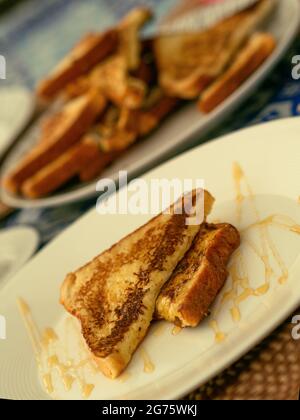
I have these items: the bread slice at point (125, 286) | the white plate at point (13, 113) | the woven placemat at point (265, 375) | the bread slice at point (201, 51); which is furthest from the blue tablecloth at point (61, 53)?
the woven placemat at point (265, 375)

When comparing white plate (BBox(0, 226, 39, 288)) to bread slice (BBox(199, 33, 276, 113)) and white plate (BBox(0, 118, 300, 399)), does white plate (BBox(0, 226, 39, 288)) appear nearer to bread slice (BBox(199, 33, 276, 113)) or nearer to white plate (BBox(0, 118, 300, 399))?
white plate (BBox(0, 118, 300, 399))

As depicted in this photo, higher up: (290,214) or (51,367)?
(290,214)

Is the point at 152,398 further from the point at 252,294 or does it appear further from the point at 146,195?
the point at 146,195

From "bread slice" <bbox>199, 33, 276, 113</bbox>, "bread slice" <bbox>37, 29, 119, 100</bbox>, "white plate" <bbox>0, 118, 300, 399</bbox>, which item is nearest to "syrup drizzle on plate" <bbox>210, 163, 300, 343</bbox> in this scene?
"white plate" <bbox>0, 118, 300, 399</bbox>

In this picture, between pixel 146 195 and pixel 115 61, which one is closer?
pixel 146 195

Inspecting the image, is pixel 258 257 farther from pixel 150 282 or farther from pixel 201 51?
pixel 201 51

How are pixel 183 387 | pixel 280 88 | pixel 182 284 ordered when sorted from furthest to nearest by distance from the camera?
1. pixel 280 88
2. pixel 182 284
3. pixel 183 387

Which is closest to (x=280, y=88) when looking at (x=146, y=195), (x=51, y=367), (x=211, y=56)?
(x=211, y=56)
